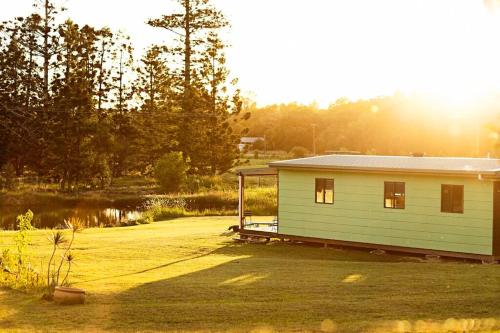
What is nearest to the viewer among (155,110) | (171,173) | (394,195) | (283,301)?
(283,301)

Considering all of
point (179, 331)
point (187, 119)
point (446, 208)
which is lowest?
point (179, 331)

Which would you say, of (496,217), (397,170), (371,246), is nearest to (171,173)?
(371,246)

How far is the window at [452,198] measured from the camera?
66.5ft

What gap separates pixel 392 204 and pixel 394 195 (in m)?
0.28

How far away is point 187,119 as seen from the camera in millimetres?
55125

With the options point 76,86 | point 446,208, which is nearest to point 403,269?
point 446,208

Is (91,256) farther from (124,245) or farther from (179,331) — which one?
(179,331)

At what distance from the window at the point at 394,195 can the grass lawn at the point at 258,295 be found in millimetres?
1595

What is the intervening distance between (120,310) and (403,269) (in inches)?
307

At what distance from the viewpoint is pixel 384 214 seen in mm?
21688

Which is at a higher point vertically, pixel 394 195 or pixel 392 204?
pixel 394 195

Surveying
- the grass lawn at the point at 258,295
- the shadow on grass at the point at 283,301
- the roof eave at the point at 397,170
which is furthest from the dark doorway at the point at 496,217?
the shadow on grass at the point at 283,301

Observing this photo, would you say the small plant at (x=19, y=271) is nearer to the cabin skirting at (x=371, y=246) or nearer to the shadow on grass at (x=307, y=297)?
the shadow on grass at (x=307, y=297)

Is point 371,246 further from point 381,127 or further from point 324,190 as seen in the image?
point 381,127
